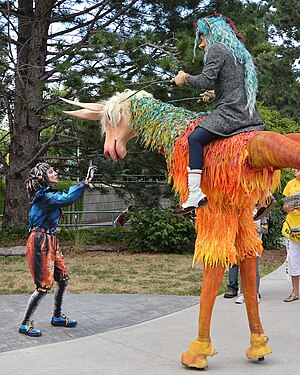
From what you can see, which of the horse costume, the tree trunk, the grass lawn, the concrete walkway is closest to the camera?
the horse costume

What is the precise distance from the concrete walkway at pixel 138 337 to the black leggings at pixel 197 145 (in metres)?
1.56

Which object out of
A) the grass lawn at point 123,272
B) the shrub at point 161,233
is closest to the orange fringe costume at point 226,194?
the grass lawn at point 123,272

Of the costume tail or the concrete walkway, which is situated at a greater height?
the costume tail

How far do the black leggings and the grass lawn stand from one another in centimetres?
371

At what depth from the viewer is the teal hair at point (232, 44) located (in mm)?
4371

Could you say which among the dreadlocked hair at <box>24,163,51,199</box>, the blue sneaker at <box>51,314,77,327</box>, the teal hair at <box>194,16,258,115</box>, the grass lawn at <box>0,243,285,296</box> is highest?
the teal hair at <box>194,16,258,115</box>

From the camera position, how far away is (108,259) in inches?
444

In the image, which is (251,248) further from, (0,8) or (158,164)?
(0,8)

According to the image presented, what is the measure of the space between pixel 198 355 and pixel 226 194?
4.05 feet

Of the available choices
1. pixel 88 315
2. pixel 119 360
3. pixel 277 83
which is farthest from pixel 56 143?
pixel 277 83

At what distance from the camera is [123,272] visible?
9602 mm

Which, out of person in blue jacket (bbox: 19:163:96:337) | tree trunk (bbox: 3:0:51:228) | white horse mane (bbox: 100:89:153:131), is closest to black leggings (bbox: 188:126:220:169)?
white horse mane (bbox: 100:89:153:131)

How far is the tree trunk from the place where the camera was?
1231 centimetres

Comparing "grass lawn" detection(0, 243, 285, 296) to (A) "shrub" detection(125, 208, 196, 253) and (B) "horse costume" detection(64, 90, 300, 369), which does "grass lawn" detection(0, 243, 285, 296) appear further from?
(B) "horse costume" detection(64, 90, 300, 369)
